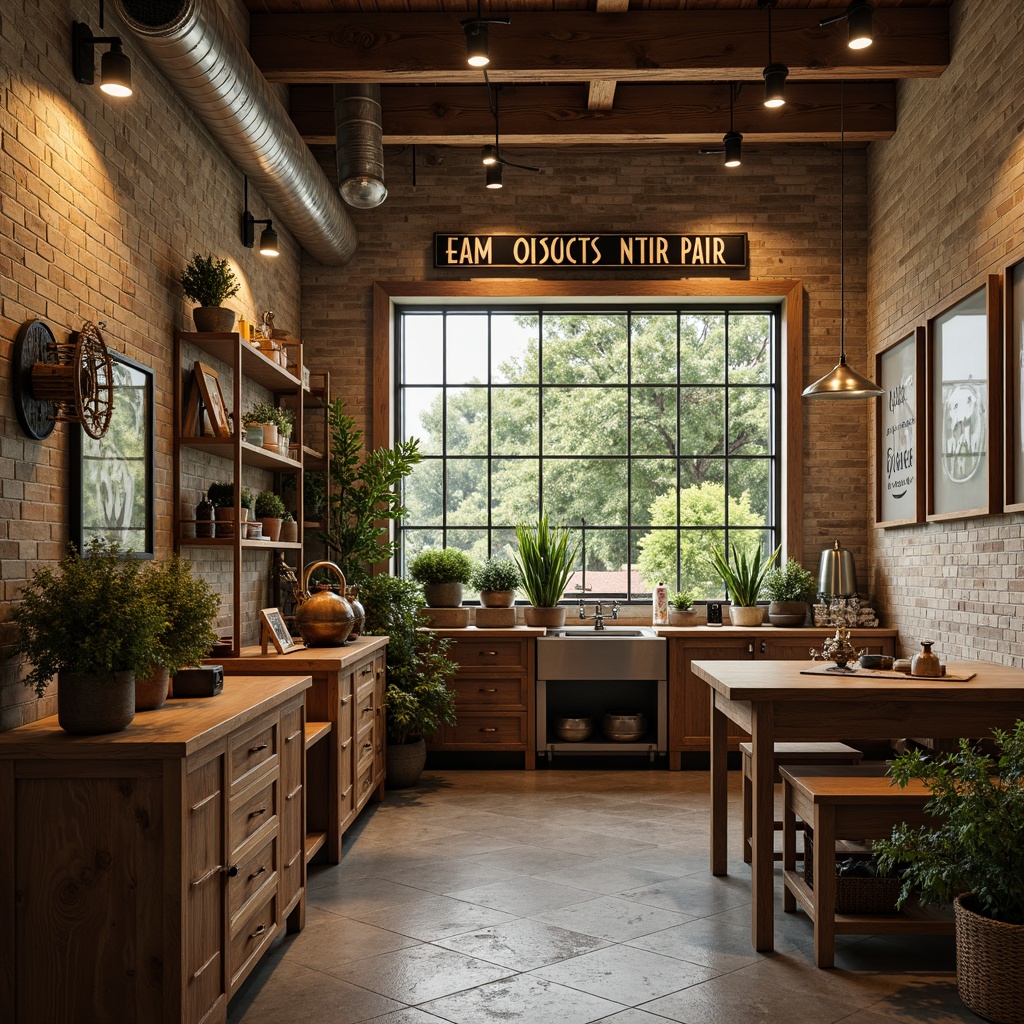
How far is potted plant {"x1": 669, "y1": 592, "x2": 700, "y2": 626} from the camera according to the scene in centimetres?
712

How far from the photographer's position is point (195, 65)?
4.28m

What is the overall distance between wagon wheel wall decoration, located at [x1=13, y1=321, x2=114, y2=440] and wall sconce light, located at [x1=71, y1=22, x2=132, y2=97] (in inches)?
33.1

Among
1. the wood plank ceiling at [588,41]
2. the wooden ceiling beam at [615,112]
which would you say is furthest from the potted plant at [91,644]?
the wooden ceiling beam at [615,112]

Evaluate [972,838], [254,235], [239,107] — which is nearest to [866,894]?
[972,838]

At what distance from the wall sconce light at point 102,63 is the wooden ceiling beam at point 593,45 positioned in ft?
7.05

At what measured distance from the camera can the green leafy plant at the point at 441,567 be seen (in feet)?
23.3

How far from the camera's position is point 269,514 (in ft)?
18.6

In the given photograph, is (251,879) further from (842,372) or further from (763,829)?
(842,372)

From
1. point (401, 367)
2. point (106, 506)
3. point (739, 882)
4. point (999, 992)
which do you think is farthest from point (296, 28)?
→ point (999, 992)

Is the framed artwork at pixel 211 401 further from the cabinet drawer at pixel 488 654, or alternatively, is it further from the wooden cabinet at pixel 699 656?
the wooden cabinet at pixel 699 656

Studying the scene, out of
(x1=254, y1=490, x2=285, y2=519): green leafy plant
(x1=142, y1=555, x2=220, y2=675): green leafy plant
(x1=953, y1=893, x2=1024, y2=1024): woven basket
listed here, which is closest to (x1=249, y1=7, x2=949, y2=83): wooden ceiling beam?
(x1=254, y1=490, x2=285, y2=519): green leafy plant

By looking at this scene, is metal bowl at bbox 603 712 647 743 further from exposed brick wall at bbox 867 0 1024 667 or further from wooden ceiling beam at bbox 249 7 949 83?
wooden ceiling beam at bbox 249 7 949 83

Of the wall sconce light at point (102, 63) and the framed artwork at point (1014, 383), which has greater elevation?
the wall sconce light at point (102, 63)

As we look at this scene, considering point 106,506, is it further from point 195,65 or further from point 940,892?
point 940,892
